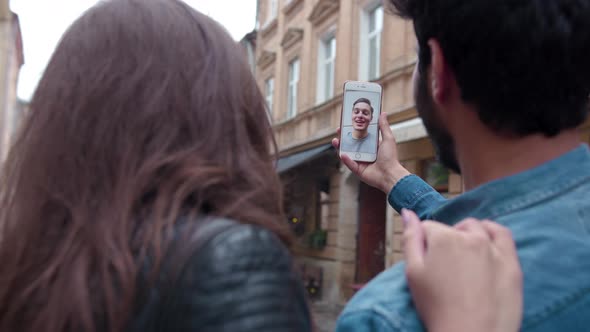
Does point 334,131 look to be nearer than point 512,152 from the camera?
No

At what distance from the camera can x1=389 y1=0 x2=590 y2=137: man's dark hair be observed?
0.98 meters

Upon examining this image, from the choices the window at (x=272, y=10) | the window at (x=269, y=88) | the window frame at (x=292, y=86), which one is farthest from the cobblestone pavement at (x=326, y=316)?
the window at (x=272, y=10)

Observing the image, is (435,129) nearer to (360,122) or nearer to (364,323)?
(364,323)

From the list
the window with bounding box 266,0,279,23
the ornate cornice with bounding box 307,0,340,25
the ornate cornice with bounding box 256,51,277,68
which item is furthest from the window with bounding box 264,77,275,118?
the ornate cornice with bounding box 307,0,340,25

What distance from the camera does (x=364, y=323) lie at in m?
0.96

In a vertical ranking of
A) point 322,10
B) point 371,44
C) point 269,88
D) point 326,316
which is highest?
point 322,10

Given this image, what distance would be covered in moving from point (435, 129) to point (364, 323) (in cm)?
46

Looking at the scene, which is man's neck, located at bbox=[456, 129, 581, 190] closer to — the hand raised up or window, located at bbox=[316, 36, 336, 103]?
the hand raised up

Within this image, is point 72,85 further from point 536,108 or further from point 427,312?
point 536,108

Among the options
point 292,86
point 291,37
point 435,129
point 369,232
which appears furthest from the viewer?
point 292,86

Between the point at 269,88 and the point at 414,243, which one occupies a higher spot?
the point at 269,88

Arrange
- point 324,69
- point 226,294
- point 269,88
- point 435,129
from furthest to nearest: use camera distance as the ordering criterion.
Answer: point 269,88
point 324,69
point 435,129
point 226,294

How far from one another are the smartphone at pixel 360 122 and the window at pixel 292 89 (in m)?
12.0

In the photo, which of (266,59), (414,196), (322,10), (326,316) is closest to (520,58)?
(414,196)
